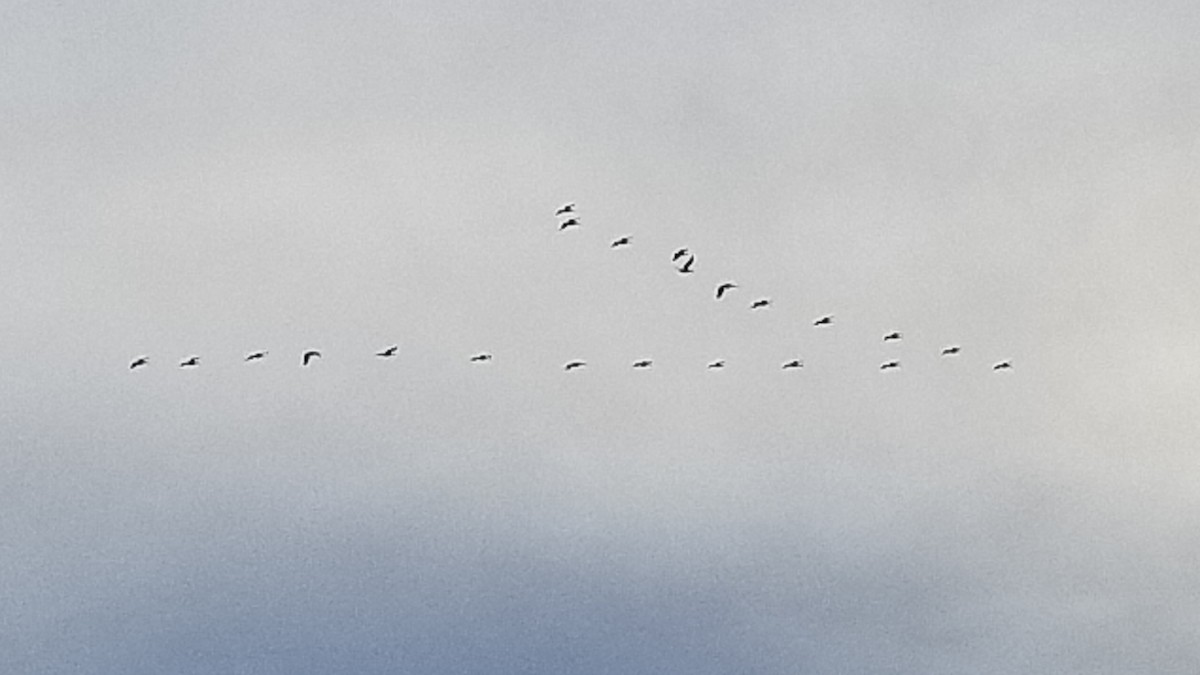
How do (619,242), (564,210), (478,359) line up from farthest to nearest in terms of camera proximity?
1. (478,359)
2. (619,242)
3. (564,210)

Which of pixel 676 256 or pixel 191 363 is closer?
pixel 676 256

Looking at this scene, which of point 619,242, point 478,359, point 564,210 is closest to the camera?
point 564,210

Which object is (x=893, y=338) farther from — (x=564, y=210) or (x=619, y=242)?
(x=564, y=210)

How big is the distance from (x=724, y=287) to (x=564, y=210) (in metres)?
49.9

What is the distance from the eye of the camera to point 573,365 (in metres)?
184

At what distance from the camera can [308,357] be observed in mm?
184250

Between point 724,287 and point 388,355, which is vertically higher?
point 724,287

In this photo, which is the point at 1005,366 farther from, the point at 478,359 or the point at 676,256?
the point at 478,359

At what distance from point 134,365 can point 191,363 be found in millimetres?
18217

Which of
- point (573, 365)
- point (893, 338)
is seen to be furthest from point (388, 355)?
point (893, 338)

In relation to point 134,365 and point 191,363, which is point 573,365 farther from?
point 134,365

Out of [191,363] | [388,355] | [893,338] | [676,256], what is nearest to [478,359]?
[388,355]

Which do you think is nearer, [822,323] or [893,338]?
[893,338]

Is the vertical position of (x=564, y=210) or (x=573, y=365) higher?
(x=564, y=210)
